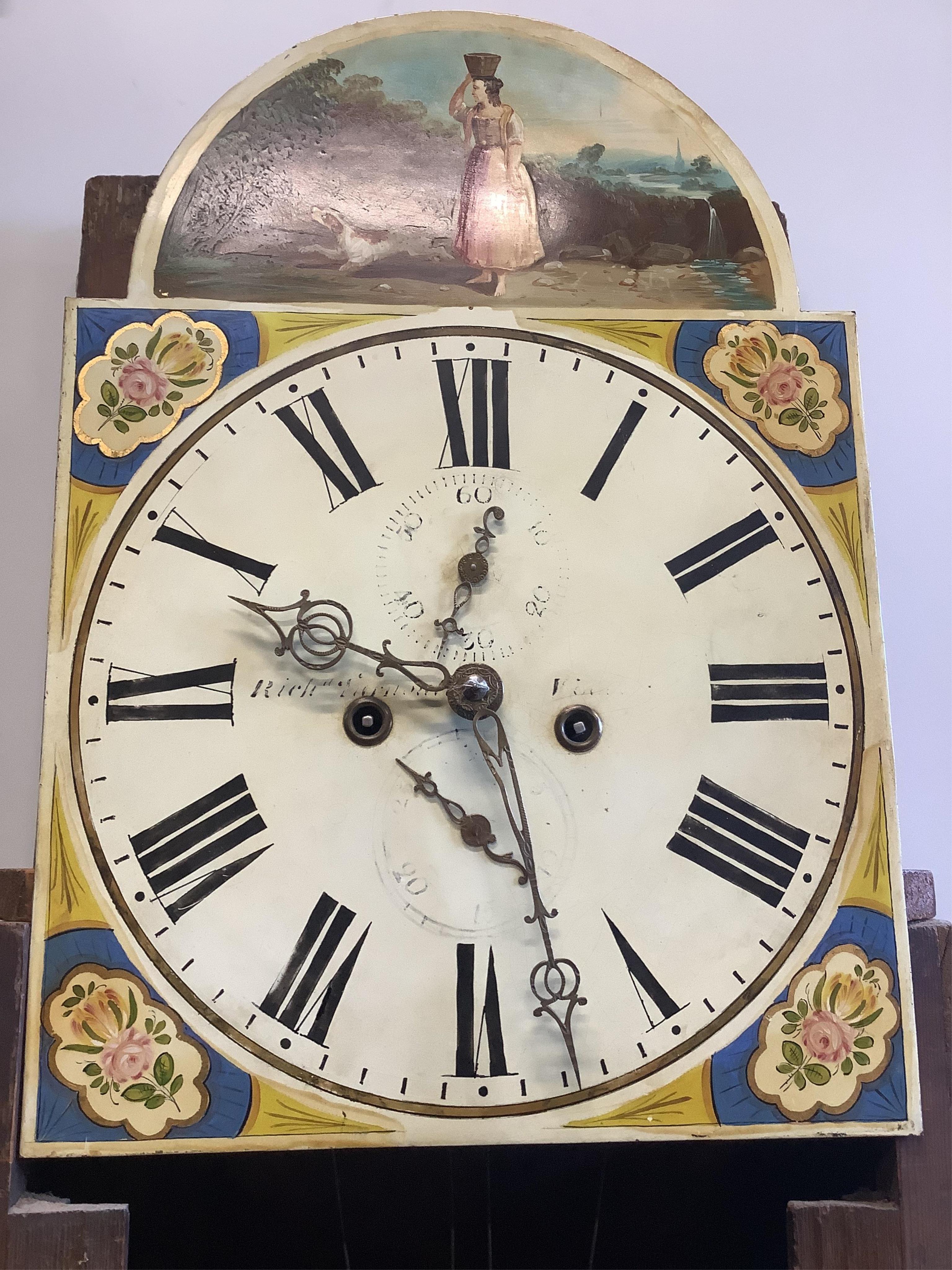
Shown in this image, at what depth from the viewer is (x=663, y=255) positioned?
4.34ft

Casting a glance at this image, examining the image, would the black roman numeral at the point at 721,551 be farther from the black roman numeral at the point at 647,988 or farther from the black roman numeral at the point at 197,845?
the black roman numeral at the point at 197,845

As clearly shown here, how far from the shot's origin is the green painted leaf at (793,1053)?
117cm

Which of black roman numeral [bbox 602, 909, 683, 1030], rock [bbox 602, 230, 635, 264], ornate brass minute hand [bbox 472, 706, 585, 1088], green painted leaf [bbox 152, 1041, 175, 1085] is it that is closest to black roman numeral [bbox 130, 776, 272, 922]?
green painted leaf [bbox 152, 1041, 175, 1085]

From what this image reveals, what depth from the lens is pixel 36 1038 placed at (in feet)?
3.68

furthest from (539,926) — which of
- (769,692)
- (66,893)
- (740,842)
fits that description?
(66,893)

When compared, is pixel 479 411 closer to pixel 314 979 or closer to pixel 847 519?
pixel 847 519

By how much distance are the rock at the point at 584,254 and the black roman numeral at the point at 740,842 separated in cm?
56

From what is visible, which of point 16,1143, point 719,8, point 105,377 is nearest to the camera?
point 16,1143

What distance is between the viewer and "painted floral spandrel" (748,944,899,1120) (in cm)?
116

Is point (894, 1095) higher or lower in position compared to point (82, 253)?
lower

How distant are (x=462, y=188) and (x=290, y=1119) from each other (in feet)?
3.09

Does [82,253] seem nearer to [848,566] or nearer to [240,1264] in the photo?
[848,566]

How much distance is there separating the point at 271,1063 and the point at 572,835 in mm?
345

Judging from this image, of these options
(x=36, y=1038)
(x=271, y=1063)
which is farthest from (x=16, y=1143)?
(x=271, y=1063)
